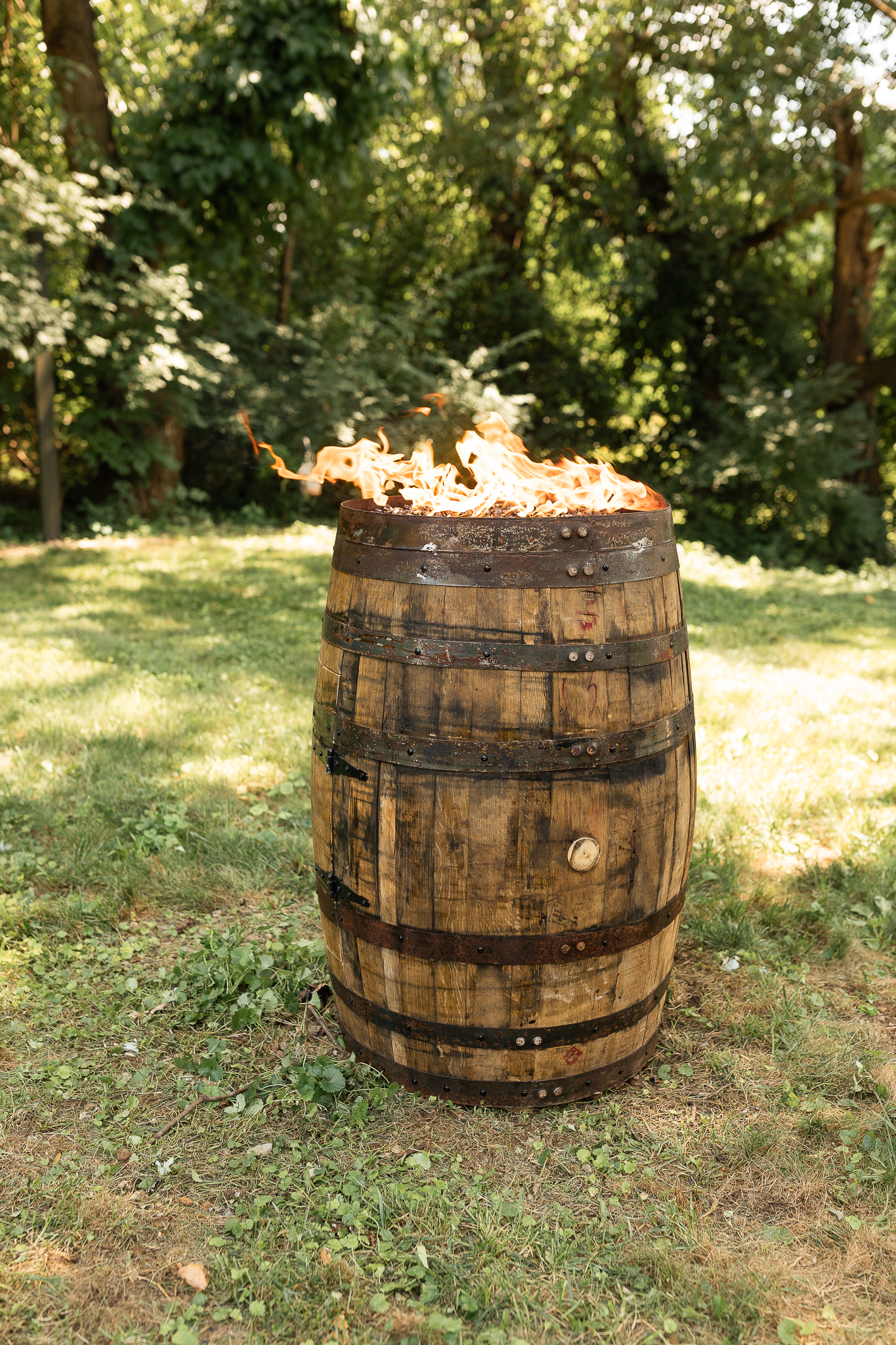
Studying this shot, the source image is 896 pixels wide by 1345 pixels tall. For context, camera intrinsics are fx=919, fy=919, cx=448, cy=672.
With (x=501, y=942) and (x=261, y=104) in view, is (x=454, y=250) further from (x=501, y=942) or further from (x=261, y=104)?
(x=501, y=942)

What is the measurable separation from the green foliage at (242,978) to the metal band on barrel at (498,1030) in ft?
1.67

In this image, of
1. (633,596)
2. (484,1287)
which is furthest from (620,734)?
(484,1287)

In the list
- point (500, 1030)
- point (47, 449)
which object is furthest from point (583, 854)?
point (47, 449)

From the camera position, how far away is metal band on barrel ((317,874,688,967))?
2451mm

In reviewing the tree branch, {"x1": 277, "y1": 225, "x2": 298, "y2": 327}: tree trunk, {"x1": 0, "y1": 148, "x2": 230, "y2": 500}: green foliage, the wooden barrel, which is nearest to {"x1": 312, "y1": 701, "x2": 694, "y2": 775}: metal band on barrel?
the wooden barrel

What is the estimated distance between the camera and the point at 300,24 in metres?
9.98

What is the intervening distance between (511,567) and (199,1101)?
1.80m

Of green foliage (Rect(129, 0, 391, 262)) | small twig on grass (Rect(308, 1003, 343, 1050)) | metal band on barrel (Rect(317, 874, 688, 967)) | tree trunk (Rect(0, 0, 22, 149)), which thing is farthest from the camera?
tree trunk (Rect(0, 0, 22, 149))

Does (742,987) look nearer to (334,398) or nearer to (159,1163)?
(159,1163)

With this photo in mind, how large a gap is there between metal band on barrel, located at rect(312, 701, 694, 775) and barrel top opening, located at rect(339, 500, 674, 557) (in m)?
0.49

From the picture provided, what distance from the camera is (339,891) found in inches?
104

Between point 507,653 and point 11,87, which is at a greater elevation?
point 11,87

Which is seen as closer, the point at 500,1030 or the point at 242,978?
the point at 500,1030

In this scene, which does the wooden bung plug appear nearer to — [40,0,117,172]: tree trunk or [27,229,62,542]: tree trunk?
[27,229,62,542]: tree trunk
